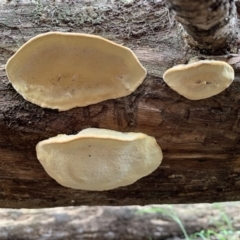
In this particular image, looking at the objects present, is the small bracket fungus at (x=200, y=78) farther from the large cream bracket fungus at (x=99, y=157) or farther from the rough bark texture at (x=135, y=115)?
the large cream bracket fungus at (x=99, y=157)

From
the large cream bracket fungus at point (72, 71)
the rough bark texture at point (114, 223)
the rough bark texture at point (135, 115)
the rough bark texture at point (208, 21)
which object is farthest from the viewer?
the rough bark texture at point (114, 223)

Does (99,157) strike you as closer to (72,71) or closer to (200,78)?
(72,71)

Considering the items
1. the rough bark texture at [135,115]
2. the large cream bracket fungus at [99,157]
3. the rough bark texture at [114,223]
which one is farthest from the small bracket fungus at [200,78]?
the rough bark texture at [114,223]

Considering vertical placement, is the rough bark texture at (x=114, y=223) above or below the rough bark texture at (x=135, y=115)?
below

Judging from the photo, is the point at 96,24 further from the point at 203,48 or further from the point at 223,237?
the point at 223,237

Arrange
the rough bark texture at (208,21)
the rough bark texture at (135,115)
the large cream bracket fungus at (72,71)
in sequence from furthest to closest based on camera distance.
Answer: the rough bark texture at (135,115) < the large cream bracket fungus at (72,71) < the rough bark texture at (208,21)

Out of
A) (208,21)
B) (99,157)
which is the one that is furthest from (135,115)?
(208,21)

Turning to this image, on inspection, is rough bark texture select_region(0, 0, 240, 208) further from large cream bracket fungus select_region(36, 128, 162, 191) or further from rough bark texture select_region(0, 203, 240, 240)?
rough bark texture select_region(0, 203, 240, 240)
